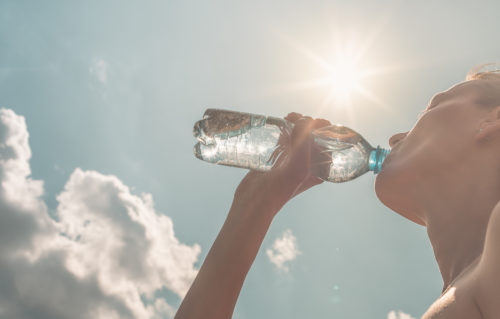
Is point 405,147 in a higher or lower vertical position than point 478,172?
higher

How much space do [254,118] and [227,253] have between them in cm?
131

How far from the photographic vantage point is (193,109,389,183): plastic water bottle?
276cm

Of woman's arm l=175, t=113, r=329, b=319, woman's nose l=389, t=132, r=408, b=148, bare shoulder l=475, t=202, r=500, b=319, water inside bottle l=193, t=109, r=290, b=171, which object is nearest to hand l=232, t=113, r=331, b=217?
woman's arm l=175, t=113, r=329, b=319

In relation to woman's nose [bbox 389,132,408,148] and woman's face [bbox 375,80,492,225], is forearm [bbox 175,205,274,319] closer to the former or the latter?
woman's face [bbox 375,80,492,225]

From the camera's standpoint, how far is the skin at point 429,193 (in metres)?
1.53

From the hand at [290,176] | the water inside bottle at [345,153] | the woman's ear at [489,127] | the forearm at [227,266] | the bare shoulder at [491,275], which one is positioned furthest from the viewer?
the water inside bottle at [345,153]

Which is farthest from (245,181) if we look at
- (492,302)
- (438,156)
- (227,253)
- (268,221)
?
(492,302)

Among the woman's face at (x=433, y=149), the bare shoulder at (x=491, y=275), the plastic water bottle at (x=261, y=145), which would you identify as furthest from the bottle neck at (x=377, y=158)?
the bare shoulder at (x=491, y=275)

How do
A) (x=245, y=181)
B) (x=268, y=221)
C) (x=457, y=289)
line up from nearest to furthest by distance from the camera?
(x=457, y=289) < (x=268, y=221) < (x=245, y=181)

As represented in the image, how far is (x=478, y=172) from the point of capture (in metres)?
1.61

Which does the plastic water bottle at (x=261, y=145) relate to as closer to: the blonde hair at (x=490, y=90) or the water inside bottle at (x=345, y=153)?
the water inside bottle at (x=345, y=153)

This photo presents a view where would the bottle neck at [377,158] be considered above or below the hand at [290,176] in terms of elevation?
above

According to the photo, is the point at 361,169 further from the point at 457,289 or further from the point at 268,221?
the point at 457,289

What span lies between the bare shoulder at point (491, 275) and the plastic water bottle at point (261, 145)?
5.01 ft
